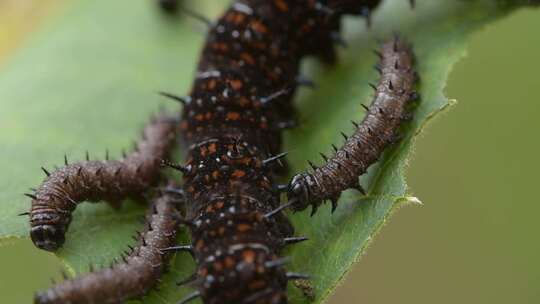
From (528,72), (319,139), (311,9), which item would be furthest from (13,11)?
(528,72)

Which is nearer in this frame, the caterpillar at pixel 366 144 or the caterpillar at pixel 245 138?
the caterpillar at pixel 245 138

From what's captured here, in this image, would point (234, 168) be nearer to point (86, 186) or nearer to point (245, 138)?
point (245, 138)

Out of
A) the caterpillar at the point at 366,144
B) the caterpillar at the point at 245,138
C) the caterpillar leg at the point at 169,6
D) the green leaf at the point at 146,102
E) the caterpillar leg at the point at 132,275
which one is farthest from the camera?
the caterpillar leg at the point at 169,6

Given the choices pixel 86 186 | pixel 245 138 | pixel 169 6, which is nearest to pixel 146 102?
pixel 169 6

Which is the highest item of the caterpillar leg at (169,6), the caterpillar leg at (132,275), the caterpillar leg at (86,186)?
the caterpillar leg at (169,6)

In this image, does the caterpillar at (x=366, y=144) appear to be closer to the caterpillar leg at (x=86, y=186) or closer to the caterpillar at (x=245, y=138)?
the caterpillar at (x=245, y=138)

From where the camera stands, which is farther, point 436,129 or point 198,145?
point 436,129

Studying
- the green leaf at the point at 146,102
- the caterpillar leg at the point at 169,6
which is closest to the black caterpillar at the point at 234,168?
the green leaf at the point at 146,102

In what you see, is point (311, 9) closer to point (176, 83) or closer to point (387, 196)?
point (176, 83)
